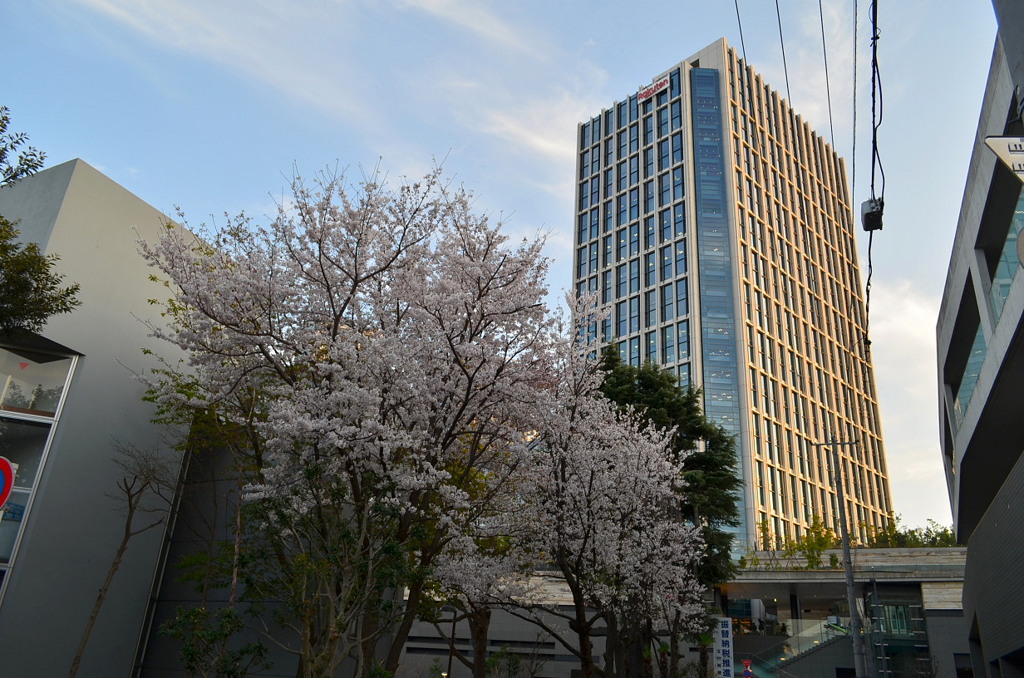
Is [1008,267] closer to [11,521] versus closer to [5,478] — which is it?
[5,478]

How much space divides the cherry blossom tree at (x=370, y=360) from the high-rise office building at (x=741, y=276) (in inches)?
1963

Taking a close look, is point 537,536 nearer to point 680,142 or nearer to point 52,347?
point 52,347

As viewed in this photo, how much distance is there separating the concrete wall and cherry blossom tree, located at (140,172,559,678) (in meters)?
6.16

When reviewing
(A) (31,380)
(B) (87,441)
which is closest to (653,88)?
(B) (87,441)

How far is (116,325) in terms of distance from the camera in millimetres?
20219

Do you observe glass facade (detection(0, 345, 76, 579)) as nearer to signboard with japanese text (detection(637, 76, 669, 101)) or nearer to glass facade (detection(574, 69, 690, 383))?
glass facade (detection(574, 69, 690, 383))

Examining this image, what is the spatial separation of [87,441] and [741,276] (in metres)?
59.7

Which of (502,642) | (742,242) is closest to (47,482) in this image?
(502,642)

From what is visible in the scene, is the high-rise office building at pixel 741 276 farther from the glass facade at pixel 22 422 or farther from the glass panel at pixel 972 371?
the glass facade at pixel 22 422

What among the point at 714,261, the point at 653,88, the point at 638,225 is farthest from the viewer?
the point at 653,88

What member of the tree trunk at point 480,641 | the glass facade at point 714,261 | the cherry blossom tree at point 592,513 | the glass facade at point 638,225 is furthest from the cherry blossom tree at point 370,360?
the glass facade at point 638,225

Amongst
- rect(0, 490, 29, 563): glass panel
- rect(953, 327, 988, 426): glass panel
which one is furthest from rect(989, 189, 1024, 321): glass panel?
rect(0, 490, 29, 563): glass panel

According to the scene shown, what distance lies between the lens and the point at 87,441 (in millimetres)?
19109

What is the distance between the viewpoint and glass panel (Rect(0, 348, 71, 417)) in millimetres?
17953
